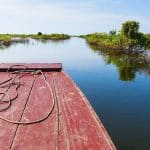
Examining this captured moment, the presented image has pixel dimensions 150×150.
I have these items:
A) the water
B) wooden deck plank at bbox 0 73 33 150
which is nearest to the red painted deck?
wooden deck plank at bbox 0 73 33 150

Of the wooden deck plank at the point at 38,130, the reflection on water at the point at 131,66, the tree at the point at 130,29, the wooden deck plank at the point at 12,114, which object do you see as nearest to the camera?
the wooden deck plank at the point at 38,130

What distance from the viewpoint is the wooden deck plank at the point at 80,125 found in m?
2.88

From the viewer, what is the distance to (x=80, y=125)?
11.1ft

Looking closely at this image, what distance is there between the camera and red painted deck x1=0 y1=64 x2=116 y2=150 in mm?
2895

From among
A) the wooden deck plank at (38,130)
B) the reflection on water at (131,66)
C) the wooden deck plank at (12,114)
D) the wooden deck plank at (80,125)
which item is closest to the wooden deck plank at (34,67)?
the wooden deck plank at (12,114)

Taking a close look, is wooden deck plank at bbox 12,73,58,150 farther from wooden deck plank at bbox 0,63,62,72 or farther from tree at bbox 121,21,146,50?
tree at bbox 121,21,146,50

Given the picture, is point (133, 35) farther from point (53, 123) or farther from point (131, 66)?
point (53, 123)

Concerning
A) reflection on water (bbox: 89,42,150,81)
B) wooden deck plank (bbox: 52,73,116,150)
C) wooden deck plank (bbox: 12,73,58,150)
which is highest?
wooden deck plank (bbox: 52,73,116,150)

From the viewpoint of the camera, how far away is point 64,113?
12.6ft

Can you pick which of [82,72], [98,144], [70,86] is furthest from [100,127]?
[82,72]

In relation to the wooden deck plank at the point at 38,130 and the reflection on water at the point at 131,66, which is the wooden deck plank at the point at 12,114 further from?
the reflection on water at the point at 131,66

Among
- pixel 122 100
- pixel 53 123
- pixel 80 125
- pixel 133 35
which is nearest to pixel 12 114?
pixel 53 123

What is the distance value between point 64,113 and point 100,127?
68cm

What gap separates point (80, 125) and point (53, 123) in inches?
11.9
